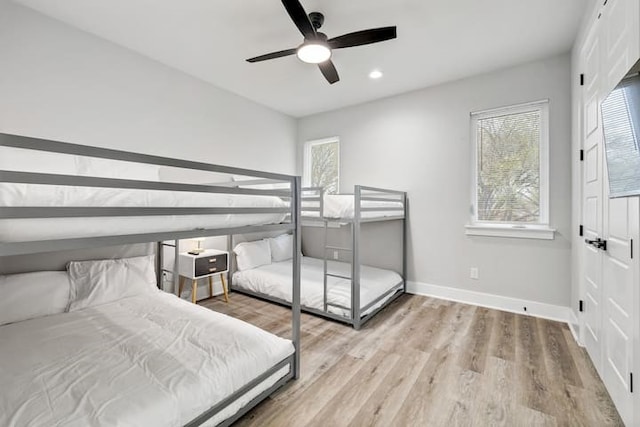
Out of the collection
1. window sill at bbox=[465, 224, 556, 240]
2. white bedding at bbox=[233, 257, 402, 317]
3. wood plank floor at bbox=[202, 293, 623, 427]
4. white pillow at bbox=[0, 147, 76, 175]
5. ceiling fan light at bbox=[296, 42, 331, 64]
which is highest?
ceiling fan light at bbox=[296, 42, 331, 64]

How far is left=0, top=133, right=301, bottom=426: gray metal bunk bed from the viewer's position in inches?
37.8

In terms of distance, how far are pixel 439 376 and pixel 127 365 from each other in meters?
1.90

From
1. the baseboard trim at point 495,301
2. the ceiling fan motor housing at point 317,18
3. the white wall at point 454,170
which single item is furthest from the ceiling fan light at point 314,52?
the baseboard trim at point 495,301

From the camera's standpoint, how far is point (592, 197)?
2.11 metres

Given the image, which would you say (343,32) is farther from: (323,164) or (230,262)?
(230,262)

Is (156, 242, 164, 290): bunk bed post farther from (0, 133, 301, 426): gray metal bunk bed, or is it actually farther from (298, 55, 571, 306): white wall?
(298, 55, 571, 306): white wall

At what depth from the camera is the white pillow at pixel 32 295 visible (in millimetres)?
2018

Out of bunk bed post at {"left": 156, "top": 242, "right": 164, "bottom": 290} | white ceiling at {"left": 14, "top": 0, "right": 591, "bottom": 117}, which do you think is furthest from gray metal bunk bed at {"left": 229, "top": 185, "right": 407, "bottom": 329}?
white ceiling at {"left": 14, "top": 0, "right": 591, "bottom": 117}

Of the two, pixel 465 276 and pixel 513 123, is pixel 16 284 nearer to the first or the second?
pixel 465 276

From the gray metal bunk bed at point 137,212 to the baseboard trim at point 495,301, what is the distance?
2.28 m

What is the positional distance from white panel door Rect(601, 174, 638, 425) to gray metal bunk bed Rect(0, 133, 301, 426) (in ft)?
5.81

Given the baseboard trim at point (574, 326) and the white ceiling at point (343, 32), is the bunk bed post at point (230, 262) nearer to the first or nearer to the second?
the white ceiling at point (343, 32)

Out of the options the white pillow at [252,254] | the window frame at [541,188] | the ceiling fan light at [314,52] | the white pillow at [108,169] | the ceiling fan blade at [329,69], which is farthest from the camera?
the white pillow at [252,254]

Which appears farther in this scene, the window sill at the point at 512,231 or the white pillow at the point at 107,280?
the window sill at the point at 512,231
